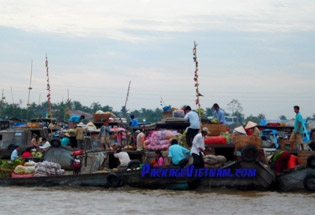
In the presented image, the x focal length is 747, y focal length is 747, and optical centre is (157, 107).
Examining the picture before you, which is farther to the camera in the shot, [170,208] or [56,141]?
[56,141]

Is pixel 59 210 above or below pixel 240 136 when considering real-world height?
below

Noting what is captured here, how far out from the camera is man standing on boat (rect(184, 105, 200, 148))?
17.2 m

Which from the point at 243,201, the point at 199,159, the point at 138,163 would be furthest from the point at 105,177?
the point at 243,201

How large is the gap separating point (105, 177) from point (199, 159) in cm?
229

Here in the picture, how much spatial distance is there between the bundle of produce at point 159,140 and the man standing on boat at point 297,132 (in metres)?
2.91

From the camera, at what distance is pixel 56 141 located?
68.2ft

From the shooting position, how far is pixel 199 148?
52.8 feet

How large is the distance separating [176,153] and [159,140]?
139 cm

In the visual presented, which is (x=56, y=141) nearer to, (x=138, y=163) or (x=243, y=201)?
(x=138, y=163)

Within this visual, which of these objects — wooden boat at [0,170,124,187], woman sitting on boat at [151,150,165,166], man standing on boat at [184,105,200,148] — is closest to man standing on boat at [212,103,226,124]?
man standing on boat at [184,105,200,148]

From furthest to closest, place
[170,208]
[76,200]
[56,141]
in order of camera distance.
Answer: [56,141] < [76,200] < [170,208]

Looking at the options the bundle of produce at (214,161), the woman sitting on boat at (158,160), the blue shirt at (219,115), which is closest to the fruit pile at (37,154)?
the woman sitting on boat at (158,160)

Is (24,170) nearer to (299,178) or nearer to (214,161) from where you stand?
(214,161)

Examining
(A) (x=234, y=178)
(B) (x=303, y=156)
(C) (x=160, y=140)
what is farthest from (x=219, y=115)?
(A) (x=234, y=178)
